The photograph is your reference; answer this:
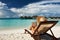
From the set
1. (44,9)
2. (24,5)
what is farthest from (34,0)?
(44,9)

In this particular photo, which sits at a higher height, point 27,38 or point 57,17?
point 27,38

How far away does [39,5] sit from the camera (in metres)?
17.7

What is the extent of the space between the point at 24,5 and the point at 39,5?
1.71 m

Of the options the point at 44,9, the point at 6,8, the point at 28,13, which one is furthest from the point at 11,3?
the point at 44,9

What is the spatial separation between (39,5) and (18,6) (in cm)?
224

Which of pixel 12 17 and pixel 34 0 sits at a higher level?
pixel 34 0

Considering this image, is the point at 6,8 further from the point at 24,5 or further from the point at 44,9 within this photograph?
the point at 44,9

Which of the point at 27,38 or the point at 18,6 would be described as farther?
the point at 18,6

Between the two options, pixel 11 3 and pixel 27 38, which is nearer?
pixel 27 38

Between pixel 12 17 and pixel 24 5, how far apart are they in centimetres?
217

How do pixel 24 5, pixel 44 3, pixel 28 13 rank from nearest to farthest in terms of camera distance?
pixel 44 3, pixel 28 13, pixel 24 5

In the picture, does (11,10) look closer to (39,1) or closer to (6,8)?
(6,8)

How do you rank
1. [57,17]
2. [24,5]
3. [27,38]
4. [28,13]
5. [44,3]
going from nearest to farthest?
[27,38] < [57,17] < [44,3] < [28,13] < [24,5]

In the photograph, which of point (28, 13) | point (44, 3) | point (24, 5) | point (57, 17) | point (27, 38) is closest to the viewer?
point (27, 38)
